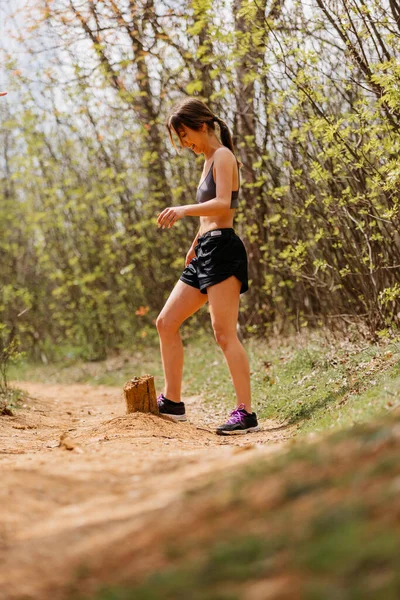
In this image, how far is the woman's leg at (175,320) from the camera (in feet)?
18.0

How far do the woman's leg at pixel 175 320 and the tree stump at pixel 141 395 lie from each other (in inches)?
5.9

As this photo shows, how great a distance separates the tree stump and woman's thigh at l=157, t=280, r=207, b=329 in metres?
0.48

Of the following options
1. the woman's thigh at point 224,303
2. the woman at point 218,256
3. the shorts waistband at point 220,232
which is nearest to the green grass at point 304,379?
the woman at point 218,256

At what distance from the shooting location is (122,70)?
11.5 metres

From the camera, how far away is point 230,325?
5.30 m

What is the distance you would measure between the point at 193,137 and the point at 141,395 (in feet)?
6.09

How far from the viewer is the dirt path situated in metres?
2.45

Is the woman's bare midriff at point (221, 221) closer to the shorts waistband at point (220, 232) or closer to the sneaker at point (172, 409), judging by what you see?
the shorts waistband at point (220, 232)

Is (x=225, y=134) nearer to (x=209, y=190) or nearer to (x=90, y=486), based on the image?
(x=209, y=190)

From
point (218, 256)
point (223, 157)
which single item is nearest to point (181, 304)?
point (218, 256)

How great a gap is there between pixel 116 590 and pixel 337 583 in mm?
621

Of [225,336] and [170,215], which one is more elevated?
[170,215]

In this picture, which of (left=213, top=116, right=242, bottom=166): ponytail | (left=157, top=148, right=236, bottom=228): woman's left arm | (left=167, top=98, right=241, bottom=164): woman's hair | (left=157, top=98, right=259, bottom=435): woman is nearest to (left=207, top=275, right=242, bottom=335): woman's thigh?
(left=157, top=98, right=259, bottom=435): woman

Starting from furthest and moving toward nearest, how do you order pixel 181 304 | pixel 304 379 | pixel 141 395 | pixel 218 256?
pixel 304 379 < pixel 141 395 < pixel 181 304 < pixel 218 256
